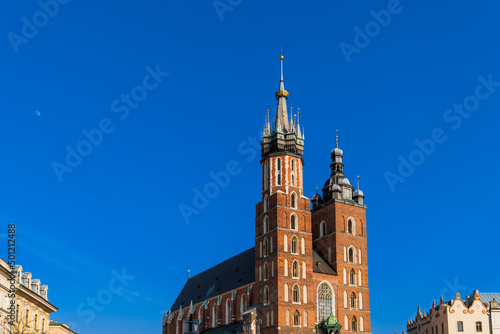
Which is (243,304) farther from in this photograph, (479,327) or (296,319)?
(479,327)

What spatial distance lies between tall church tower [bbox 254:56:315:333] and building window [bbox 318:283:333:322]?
7.78 ft

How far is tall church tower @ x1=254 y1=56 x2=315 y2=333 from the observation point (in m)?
76.8

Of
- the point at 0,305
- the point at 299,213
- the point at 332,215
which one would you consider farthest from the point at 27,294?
the point at 332,215

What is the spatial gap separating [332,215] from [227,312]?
67.3ft

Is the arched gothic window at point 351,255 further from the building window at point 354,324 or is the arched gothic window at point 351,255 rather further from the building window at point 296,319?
the building window at point 296,319

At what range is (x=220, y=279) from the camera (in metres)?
100

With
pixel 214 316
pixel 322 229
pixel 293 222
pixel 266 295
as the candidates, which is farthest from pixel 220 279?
pixel 293 222

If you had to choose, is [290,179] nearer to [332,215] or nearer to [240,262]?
[332,215]

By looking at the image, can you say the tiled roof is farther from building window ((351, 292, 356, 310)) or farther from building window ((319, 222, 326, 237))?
building window ((319, 222, 326, 237))

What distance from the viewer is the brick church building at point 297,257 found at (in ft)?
254

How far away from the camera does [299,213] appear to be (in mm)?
81500

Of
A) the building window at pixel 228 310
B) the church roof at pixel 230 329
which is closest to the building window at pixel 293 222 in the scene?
the church roof at pixel 230 329

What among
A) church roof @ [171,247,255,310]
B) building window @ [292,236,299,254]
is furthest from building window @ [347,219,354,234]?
church roof @ [171,247,255,310]

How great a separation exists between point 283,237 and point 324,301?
9.61 metres
